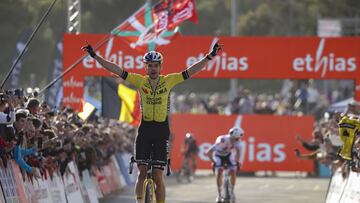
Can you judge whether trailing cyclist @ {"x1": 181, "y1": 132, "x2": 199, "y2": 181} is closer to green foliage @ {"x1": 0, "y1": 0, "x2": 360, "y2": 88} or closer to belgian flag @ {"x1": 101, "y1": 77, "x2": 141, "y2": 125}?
green foliage @ {"x1": 0, "y1": 0, "x2": 360, "y2": 88}

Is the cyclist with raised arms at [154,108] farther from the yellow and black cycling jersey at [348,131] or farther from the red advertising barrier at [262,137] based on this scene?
the red advertising barrier at [262,137]

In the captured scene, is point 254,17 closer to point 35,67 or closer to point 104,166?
point 35,67

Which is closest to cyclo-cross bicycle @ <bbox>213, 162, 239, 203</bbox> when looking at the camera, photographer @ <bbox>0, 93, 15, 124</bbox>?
the camera

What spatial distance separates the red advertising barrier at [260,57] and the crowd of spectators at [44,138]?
2.45 meters

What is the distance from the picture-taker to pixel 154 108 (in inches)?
578

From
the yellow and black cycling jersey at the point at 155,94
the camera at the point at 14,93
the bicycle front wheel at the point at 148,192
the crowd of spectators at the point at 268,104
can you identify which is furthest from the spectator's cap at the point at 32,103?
the crowd of spectators at the point at 268,104

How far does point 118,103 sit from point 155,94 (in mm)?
13484

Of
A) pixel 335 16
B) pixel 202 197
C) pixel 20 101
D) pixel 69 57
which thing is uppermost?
pixel 335 16

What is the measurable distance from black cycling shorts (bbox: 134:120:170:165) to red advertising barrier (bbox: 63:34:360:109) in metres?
14.1

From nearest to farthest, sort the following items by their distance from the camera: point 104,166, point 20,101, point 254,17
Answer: point 20,101 → point 104,166 → point 254,17

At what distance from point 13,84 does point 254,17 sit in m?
59.8

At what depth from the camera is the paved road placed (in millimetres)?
26453

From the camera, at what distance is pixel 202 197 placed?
27578 millimetres

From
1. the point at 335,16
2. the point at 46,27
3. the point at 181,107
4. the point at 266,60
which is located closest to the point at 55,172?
the point at 266,60
